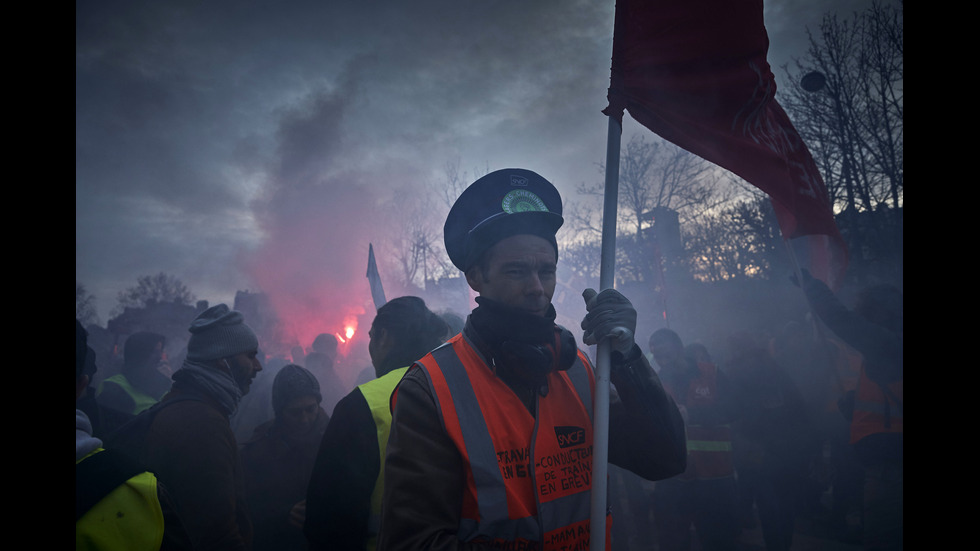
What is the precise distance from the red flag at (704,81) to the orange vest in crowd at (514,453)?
1.50 metres

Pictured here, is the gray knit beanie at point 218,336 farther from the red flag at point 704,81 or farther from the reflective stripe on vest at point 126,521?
the red flag at point 704,81

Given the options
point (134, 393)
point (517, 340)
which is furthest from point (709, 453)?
point (134, 393)

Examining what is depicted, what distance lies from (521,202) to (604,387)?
0.94 metres

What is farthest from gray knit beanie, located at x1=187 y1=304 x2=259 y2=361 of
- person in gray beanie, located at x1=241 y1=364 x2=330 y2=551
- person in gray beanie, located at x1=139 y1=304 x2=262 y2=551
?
person in gray beanie, located at x1=241 y1=364 x2=330 y2=551

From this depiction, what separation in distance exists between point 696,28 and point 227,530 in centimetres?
388

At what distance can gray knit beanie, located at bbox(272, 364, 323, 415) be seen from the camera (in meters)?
3.96

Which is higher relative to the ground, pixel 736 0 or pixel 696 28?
pixel 736 0

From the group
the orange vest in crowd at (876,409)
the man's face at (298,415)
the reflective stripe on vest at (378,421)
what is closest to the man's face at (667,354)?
the orange vest in crowd at (876,409)

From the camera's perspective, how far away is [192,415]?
275 centimetres

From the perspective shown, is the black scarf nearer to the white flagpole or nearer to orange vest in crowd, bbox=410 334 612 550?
orange vest in crowd, bbox=410 334 612 550

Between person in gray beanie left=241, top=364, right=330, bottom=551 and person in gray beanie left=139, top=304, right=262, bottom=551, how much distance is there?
1.67 feet
